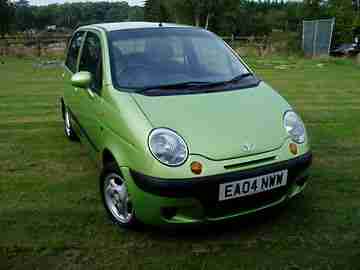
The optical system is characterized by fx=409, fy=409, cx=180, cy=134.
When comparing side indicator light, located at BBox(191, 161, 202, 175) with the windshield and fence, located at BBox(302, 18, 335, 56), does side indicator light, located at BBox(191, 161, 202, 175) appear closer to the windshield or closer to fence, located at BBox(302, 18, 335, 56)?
the windshield

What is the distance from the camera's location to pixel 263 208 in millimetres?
3029

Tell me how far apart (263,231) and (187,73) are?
1.56 metres

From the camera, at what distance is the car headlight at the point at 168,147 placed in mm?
2803

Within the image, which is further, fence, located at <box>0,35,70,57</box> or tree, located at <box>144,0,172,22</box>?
tree, located at <box>144,0,172,22</box>

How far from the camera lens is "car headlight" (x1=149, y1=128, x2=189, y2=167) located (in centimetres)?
280

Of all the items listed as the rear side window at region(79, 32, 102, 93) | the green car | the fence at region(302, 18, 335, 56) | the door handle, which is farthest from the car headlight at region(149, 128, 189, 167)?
the fence at region(302, 18, 335, 56)

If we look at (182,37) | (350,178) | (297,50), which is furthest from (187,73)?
(297,50)

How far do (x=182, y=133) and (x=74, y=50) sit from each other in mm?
2796

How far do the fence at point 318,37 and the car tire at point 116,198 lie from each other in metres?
19.6

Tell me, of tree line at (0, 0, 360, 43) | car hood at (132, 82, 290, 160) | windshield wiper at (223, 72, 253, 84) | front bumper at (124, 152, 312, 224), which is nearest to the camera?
front bumper at (124, 152, 312, 224)

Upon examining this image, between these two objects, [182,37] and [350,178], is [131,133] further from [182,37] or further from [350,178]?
[350,178]

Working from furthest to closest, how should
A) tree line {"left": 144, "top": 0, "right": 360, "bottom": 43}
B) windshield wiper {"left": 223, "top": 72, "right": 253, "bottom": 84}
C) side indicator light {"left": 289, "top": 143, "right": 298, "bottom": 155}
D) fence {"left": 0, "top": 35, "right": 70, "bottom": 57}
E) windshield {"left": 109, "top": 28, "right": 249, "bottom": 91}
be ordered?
tree line {"left": 144, "top": 0, "right": 360, "bottom": 43} < fence {"left": 0, "top": 35, "right": 70, "bottom": 57} < windshield wiper {"left": 223, "top": 72, "right": 253, "bottom": 84} < windshield {"left": 109, "top": 28, "right": 249, "bottom": 91} < side indicator light {"left": 289, "top": 143, "right": 298, "bottom": 155}

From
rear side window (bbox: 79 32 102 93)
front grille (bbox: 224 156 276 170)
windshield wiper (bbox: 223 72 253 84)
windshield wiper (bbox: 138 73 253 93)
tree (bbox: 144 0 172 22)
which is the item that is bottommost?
front grille (bbox: 224 156 276 170)

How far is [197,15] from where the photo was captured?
59.2 meters
